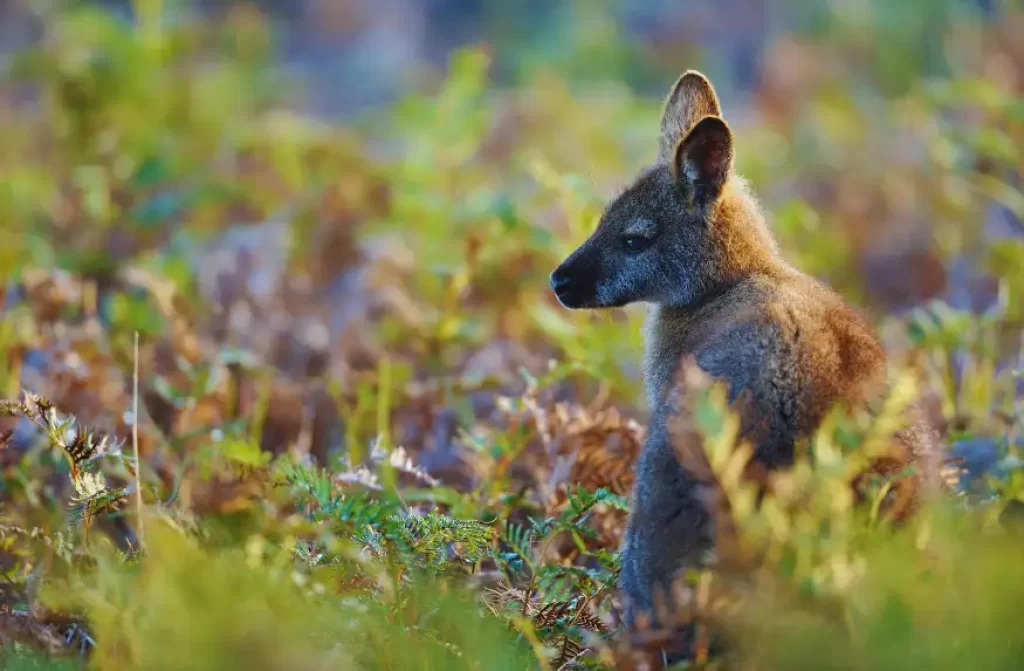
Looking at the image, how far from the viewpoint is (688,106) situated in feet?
15.9

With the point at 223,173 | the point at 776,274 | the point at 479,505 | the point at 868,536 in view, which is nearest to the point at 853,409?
the point at 868,536

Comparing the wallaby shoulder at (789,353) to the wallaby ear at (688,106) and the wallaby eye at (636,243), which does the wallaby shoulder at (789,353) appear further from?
the wallaby ear at (688,106)

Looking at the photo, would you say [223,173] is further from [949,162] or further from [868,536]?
[868,536]

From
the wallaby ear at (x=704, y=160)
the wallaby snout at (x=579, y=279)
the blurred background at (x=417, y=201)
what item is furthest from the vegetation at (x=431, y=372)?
the wallaby ear at (x=704, y=160)

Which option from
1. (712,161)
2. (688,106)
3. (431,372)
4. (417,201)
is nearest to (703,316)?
(712,161)

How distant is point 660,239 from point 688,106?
0.72 meters

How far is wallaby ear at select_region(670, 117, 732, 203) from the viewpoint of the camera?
4.14 metres

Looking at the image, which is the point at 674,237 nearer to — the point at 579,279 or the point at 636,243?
the point at 636,243

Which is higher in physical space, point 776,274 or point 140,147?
point 776,274

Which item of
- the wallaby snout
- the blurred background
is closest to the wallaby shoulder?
the wallaby snout

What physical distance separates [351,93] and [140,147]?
556cm

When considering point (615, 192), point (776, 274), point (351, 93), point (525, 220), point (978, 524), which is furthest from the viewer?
point (351, 93)

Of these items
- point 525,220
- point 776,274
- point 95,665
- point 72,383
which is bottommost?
point 72,383

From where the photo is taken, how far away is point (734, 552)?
2689 millimetres
